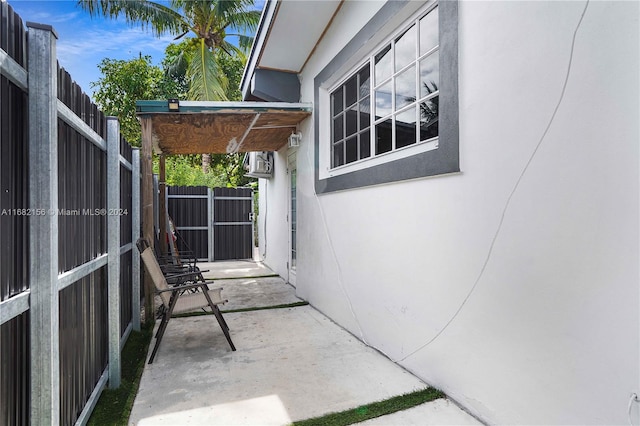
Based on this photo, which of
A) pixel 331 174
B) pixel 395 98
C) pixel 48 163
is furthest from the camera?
pixel 331 174

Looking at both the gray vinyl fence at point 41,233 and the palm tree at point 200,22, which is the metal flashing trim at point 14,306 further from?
the palm tree at point 200,22

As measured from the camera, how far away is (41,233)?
1.51 meters

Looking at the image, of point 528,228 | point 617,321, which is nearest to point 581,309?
point 617,321

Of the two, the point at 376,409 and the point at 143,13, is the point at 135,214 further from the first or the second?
the point at 143,13

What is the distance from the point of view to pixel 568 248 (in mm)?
1824

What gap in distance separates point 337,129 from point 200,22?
1056cm

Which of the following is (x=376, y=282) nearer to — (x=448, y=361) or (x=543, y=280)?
(x=448, y=361)

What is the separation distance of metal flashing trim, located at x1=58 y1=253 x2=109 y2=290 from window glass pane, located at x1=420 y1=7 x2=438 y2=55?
3.01m

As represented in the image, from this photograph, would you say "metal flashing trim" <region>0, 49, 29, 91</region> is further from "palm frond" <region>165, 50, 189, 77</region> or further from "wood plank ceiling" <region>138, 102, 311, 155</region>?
"palm frond" <region>165, 50, 189, 77</region>

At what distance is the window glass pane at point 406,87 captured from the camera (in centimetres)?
319

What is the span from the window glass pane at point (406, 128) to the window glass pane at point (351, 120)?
91cm

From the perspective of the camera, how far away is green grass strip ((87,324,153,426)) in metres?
2.39

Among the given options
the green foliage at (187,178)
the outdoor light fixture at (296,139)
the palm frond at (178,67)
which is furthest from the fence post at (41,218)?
the palm frond at (178,67)

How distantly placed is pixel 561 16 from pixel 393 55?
5.84 feet
